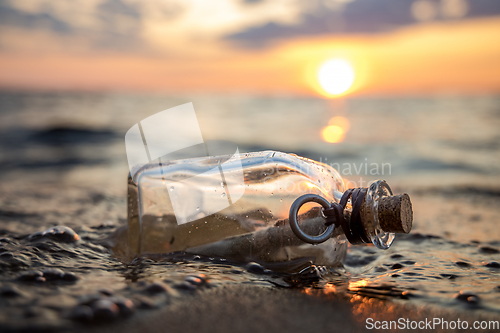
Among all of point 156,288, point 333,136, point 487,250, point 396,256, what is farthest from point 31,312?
point 333,136

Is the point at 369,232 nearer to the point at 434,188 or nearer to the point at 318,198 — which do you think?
the point at 318,198

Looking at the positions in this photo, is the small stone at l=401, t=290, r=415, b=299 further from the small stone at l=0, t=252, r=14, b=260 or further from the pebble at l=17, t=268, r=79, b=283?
the small stone at l=0, t=252, r=14, b=260

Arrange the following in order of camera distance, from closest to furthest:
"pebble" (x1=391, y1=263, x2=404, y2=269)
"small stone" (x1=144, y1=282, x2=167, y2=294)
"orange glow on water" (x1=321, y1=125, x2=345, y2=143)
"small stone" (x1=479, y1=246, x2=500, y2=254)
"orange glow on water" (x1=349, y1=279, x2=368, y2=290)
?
"small stone" (x1=144, y1=282, x2=167, y2=294), "orange glow on water" (x1=349, y1=279, x2=368, y2=290), "pebble" (x1=391, y1=263, x2=404, y2=269), "small stone" (x1=479, y1=246, x2=500, y2=254), "orange glow on water" (x1=321, y1=125, x2=345, y2=143)

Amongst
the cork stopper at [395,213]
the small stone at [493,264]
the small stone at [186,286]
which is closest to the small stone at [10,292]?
the small stone at [186,286]

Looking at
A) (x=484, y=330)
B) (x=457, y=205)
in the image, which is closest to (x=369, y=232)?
(x=484, y=330)

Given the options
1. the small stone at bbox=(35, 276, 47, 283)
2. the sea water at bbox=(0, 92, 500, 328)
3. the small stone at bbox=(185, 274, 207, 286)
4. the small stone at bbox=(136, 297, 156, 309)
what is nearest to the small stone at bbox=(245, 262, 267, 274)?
the sea water at bbox=(0, 92, 500, 328)

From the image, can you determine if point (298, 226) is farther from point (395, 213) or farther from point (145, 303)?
point (145, 303)
